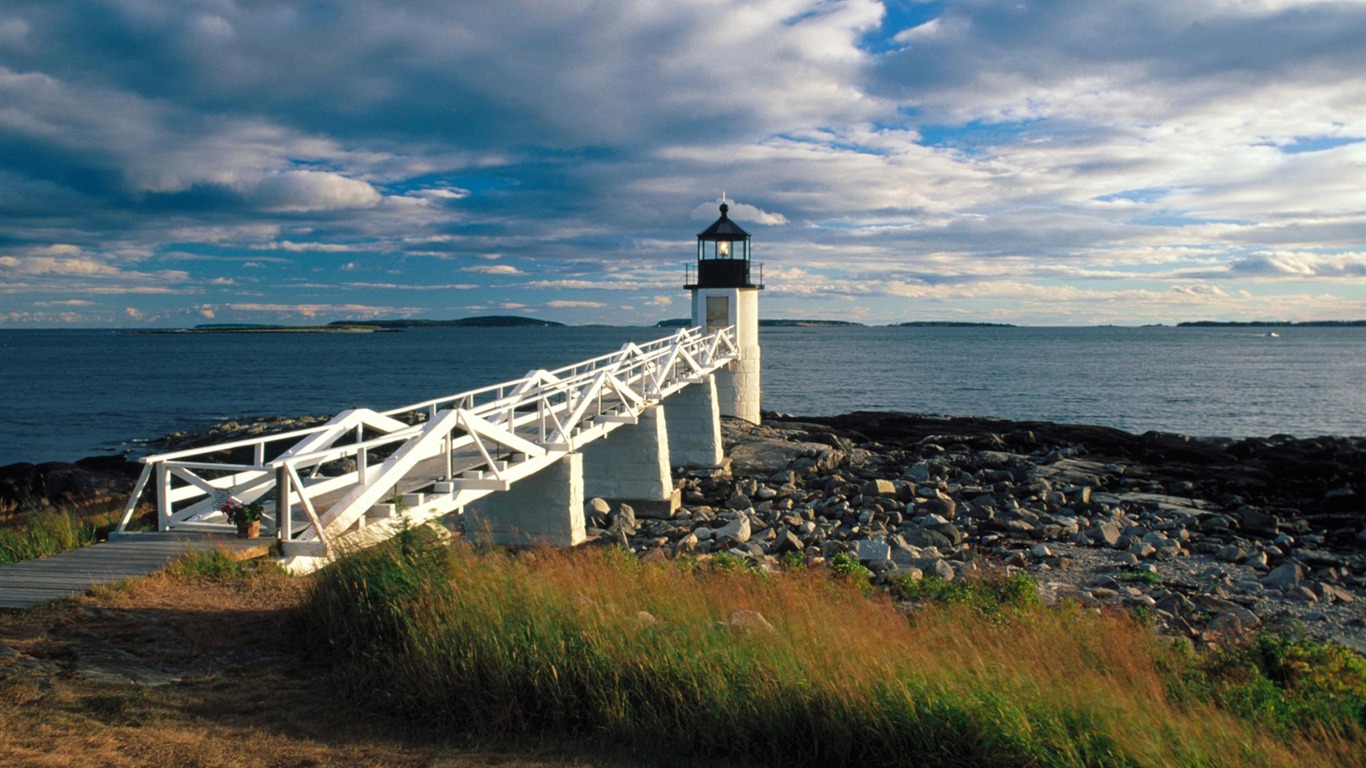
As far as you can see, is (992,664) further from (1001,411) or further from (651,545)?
(1001,411)

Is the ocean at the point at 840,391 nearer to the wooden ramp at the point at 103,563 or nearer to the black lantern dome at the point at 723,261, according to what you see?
the black lantern dome at the point at 723,261

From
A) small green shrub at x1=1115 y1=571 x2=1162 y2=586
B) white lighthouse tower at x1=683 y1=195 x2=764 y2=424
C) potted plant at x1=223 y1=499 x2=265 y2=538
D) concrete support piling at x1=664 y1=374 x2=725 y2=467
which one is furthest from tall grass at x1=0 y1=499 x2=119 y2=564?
white lighthouse tower at x1=683 y1=195 x2=764 y2=424

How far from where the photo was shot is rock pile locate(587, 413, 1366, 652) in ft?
41.0

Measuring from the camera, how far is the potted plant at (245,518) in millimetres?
8195

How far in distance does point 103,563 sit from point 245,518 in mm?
1142

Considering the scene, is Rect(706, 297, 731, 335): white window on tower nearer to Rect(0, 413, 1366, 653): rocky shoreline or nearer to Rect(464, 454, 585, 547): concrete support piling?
Rect(0, 413, 1366, 653): rocky shoreline

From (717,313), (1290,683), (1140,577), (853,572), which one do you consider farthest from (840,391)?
(1290,683)

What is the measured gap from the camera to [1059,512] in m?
18.5

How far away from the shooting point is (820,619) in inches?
245

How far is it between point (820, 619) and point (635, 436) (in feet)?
41.3

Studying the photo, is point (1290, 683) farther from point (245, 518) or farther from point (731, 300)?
point (731, 300)

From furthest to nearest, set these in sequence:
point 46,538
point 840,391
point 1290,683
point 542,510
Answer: point 840,391 < point 542,510 < point 46,538 < point 1290,683

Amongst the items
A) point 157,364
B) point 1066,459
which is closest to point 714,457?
point 1066,459

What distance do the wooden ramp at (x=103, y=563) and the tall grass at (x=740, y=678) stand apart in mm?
1891
